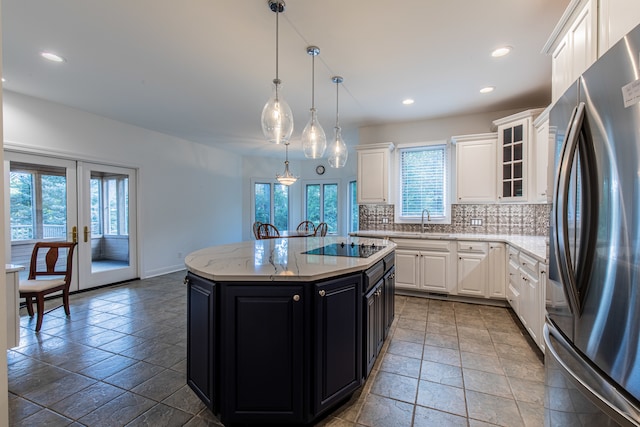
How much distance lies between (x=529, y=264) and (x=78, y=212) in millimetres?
5751

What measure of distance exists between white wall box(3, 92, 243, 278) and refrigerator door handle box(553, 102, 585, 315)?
536cm

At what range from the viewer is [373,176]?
4.69m

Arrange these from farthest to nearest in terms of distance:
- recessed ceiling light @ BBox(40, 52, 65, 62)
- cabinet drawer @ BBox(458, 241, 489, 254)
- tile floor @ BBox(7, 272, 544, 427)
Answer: cabinet drawer @ BBox(458, 241, 489, 254) → recessed ceiling light @ BBox(40, 52, 65, 62) → tile floor @ BBox(7, 272, 544, 427)

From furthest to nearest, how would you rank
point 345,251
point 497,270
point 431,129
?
point 431,129, point 497,270, point 345,251

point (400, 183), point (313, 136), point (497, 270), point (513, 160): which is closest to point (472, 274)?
point (497, 270)

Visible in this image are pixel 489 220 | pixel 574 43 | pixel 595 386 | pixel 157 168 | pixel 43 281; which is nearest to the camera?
pixel 595 386

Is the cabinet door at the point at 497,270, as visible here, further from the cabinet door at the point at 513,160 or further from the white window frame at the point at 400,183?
the white window frame at the point at 400,183

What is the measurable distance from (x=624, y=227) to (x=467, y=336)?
2389mm

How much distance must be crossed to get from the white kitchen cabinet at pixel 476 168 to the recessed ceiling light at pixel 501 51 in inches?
57.1

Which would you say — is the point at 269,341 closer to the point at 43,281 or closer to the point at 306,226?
the point at 43,281

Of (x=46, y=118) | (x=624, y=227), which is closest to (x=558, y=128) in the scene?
(x=624, y=227)

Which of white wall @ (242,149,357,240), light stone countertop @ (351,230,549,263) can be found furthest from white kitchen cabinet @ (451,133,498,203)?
white wall @ (242,149,357,240)

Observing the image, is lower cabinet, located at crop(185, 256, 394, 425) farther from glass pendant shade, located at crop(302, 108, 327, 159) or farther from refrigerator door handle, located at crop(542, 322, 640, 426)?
glass pendant shade, located at crop(302, 108, 327, 159)

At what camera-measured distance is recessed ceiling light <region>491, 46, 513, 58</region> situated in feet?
8.66
